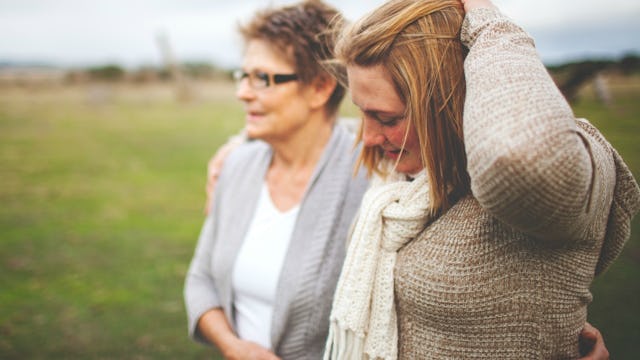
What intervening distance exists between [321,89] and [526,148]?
1.62 m

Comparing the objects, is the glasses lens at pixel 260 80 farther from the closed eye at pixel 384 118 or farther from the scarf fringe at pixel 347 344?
the scarf fringe at pixel 347 344

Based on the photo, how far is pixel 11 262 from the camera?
5.45 m

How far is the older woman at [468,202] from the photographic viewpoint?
1058 mm

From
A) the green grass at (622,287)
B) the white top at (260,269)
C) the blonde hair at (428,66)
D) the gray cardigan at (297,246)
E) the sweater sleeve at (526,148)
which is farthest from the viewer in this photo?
the green grass at (622,287)

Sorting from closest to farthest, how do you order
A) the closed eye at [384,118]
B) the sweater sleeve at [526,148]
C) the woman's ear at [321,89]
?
the sweater sleeve at [526,148] < the closed eye at [384,118] < the woman's ear at [321,89]

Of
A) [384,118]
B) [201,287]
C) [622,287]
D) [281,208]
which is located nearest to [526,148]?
[384,118]

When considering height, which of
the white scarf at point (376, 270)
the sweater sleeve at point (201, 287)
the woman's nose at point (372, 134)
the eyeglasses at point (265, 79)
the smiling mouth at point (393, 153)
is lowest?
the sweater sleeve at point (201, 287)

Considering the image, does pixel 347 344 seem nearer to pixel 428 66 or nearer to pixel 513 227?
pixel 513 227

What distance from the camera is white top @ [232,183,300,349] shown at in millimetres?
2256

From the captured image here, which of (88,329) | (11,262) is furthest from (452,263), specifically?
(11,262)

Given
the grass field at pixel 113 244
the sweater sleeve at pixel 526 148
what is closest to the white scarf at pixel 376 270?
the sweater sleeve at pixel 526 148

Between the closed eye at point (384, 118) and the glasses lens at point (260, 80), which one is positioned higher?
the glasses lens at point (260, 80)

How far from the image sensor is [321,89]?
251 centimetres

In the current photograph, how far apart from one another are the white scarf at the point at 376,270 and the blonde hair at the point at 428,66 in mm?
95
